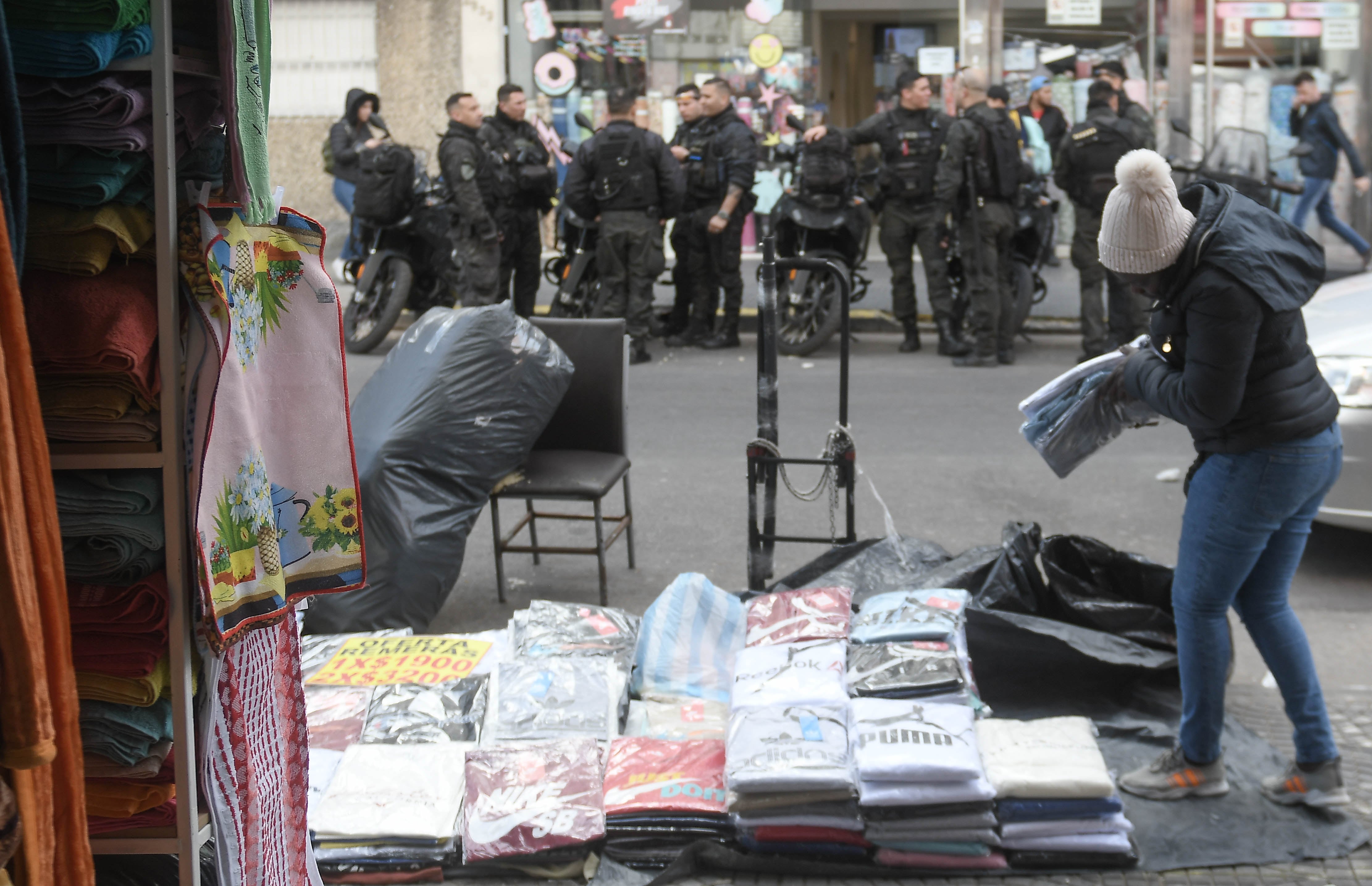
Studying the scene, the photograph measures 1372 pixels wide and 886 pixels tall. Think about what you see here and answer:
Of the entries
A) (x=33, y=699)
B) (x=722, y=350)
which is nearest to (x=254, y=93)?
(x=33, y=699)

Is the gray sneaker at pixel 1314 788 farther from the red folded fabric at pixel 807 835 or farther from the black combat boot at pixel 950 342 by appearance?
the black combat boot at pixel 950 342

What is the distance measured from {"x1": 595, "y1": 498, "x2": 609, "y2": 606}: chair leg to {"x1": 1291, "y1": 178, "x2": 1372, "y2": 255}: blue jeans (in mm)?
9673

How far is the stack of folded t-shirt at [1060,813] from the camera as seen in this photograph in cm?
327

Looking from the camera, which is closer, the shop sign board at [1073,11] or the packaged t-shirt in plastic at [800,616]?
the packaged t-shirt in plastic at [800,616]

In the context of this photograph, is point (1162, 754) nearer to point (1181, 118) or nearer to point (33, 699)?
point (33, 699)

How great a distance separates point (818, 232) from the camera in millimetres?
10211

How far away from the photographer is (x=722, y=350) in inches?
424

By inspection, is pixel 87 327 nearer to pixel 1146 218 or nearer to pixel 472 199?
pixel 1146 218

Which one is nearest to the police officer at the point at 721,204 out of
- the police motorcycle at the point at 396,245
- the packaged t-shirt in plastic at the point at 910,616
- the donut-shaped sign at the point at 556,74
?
the police motorcycle at the point at 396,245

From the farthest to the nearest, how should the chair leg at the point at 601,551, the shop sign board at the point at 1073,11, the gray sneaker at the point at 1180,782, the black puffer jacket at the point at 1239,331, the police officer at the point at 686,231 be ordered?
the shop sign board at the point at 1073,11
the police officer at the point at 686,231
the chair leg at the point at 601,551
the gray sneaker at the point at 1180,782
the black puffer jacket at the point at 1239,331

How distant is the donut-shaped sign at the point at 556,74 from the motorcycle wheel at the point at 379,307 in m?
4.94

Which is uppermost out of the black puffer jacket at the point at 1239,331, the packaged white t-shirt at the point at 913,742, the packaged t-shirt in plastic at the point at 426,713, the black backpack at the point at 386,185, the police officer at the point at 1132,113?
the police officer at the point at 1132,113

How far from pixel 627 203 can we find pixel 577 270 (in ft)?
2.89

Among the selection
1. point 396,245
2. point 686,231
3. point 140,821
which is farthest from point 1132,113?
point 140,821
